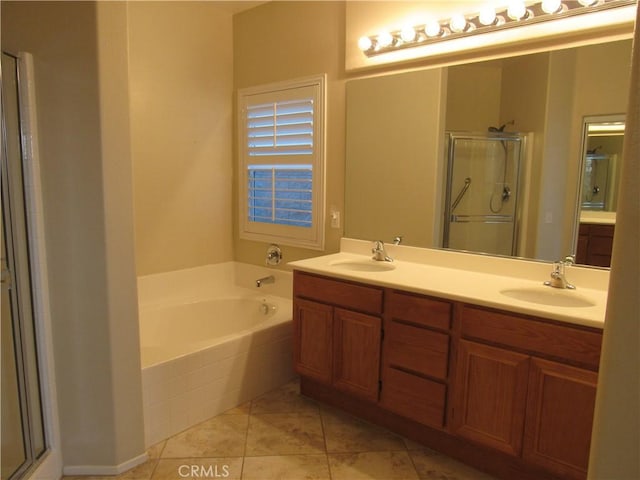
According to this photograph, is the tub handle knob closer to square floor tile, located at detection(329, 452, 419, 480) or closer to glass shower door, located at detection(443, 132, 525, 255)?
glass shower door, located at detection(443, 132, 525, 255)

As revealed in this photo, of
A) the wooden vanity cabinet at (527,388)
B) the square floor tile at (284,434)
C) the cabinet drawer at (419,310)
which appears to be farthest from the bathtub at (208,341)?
the wooden vanity cabinet at (527,388)

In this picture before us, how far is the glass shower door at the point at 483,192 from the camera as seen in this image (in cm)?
221

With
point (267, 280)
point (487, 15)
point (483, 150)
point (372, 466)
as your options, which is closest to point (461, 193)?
point (483, 150)

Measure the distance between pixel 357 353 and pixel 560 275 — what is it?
1.03 m

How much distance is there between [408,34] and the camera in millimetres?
2400

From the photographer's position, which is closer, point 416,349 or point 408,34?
point 416,349

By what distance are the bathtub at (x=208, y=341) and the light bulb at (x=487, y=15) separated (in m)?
1.99

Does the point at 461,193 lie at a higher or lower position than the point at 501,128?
lower

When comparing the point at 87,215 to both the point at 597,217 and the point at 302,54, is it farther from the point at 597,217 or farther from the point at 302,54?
the point at 597,217

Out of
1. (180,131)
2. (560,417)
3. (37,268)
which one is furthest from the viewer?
(180,131)

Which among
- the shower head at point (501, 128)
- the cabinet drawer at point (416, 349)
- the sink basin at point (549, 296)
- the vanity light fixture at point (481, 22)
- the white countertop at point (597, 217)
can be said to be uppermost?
the vanity light fixture at point (481, 22)

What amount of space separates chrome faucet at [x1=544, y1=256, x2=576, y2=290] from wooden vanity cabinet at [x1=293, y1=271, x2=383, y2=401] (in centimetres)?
78

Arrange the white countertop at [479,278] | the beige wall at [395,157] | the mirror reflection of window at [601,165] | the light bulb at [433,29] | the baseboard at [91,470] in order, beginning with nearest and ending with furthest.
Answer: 1. the white countertop at [479,278]
2. the mirror reflection of window at [601,165]
3. the baseboard at [91,470]
4. the light bulb at [433,29]
5. the beige wall at [395,157]

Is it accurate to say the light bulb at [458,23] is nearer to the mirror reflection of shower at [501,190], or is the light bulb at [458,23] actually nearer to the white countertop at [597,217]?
the mirror reflection of shower at [501,190]
